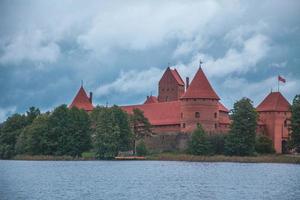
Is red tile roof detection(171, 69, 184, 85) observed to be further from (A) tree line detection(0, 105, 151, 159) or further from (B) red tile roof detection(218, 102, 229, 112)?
(A) tree line detection(0, 105, 151, 159)

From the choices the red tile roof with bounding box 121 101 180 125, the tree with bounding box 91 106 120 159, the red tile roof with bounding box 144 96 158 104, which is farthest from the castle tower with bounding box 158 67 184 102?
the tree with bounding box 91 106 120 159

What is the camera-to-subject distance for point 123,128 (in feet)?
200

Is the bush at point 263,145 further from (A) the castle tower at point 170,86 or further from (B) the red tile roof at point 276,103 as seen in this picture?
(A) the castle tower at point 170,86

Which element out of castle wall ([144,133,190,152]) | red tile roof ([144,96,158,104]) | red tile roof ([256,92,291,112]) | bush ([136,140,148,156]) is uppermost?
red tile roof ([144,96,158,104])

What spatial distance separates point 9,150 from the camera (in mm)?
67125

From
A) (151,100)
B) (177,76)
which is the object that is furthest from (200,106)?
(151,100)

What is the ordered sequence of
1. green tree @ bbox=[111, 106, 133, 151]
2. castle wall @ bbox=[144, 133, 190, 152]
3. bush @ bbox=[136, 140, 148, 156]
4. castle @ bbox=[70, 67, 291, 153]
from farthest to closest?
castle @ bbox=[70, 67, 291, 153] → castle wall @ bbox=[144, 133, 190, 152] → bush @ bbox=[136, 140, 148, 156] → green tree @ bbox=[111, 106, 133, 151]

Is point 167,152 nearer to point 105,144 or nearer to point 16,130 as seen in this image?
point 105,144

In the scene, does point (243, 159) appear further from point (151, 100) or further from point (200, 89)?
point (151, 100)

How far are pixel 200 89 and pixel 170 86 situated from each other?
20.5 metres

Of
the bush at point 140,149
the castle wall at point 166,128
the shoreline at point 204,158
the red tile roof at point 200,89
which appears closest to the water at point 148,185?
the shoreline at point 204,158

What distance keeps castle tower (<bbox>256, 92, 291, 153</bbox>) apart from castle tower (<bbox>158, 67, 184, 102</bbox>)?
19.5 meters

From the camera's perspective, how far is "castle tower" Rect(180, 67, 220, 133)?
67.9 m

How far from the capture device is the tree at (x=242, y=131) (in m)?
57.1
